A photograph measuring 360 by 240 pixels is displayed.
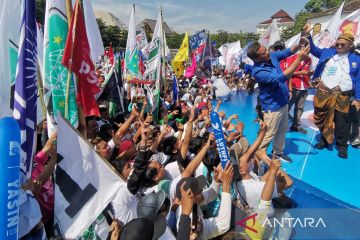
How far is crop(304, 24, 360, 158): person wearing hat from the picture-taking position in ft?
17.3

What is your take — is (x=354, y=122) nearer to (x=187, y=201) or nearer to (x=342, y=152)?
(x=342, y=152)

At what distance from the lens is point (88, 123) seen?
13.2 feet

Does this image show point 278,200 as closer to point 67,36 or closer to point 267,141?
point 267,141

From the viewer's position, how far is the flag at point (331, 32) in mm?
7258

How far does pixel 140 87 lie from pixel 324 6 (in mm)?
65246

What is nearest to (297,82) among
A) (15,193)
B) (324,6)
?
(15,193)

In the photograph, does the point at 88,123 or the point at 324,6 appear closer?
the point at 88,123

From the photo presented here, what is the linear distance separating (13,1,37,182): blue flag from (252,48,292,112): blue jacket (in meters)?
2.99

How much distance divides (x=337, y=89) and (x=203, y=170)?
336 cm

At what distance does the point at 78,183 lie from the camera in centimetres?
263

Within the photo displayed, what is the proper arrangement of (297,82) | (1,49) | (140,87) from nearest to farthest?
(1,49) < (297,82) < (140,87)

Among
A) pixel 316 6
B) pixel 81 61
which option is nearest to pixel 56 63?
pixel 81 61

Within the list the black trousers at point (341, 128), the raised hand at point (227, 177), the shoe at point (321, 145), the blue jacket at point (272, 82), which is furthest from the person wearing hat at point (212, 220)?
the shoe at point (321, 145)

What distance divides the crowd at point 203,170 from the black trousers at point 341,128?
0.05 feet
